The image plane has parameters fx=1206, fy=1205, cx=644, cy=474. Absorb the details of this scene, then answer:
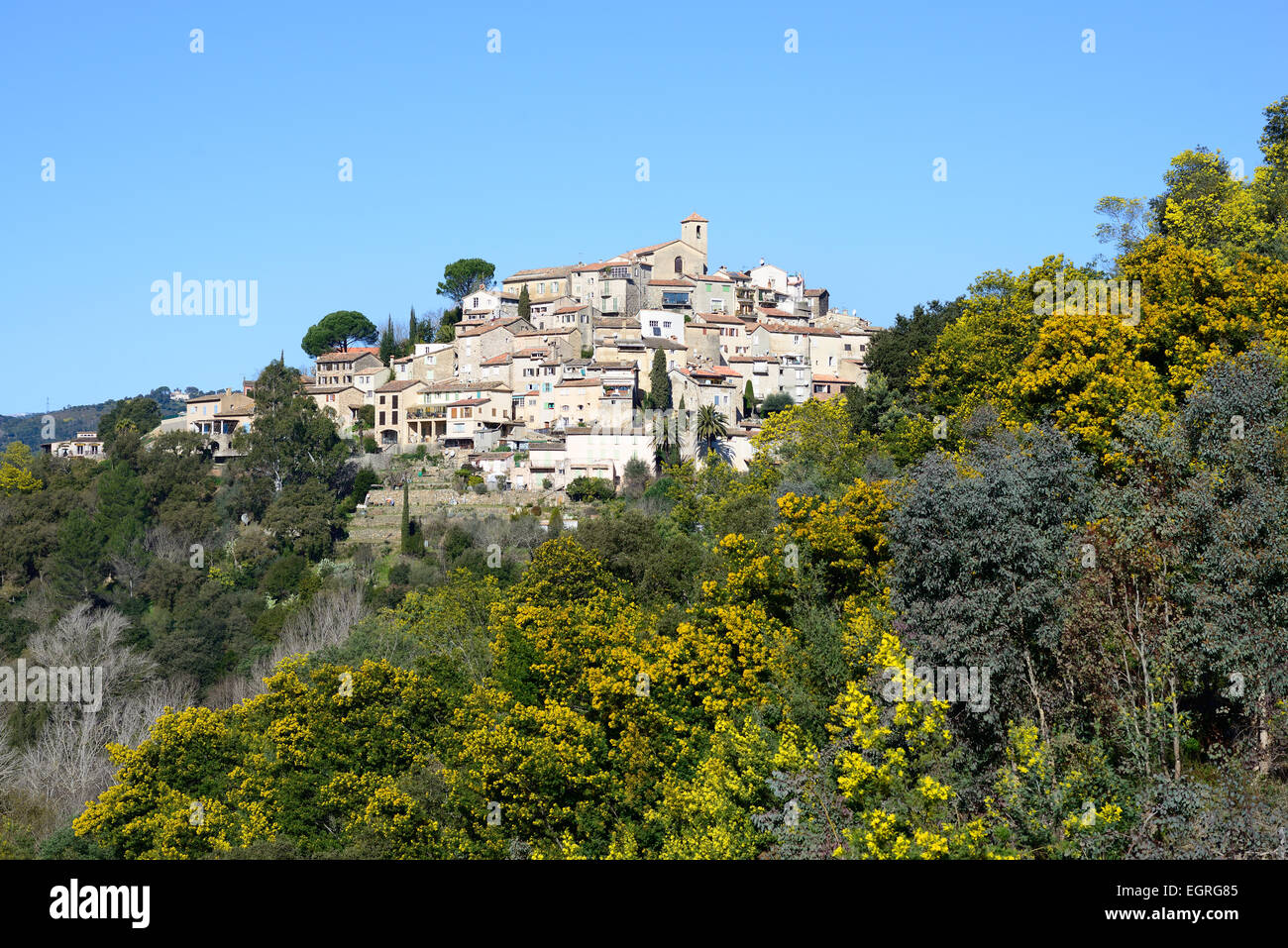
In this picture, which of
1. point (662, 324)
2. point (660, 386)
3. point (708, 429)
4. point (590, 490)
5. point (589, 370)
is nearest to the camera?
point (590, 490)

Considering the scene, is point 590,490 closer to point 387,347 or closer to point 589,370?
point 589,370

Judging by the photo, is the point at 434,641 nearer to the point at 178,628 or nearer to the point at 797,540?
the point at 797,540

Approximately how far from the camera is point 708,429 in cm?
7156

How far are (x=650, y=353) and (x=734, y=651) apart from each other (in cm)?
5261

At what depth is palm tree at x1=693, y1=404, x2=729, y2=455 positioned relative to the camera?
2813 inches

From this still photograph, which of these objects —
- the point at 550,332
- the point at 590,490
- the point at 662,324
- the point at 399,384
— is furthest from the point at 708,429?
the point at 399,384

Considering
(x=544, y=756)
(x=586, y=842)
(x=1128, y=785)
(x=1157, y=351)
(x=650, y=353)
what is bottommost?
(x=586, y=842)

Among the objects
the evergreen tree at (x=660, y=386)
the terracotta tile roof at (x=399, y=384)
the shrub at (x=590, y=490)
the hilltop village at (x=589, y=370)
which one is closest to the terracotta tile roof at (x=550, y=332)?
the hilltop village at (x=589, y=370)

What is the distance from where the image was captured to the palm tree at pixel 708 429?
71.4 meters

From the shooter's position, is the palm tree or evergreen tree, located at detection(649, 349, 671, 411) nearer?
the palm tree

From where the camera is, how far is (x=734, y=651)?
26734 millimetres

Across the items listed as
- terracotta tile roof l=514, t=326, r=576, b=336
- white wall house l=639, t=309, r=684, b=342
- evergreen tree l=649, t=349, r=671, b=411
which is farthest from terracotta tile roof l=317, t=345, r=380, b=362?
evergreen tree l=649, t=349, r=671, b=411

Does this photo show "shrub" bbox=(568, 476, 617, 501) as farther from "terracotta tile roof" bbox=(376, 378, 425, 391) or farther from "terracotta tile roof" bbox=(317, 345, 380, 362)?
"terracotta tile roof" bbox=(317, 345, 380, 362)
